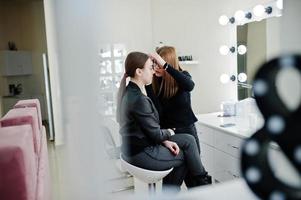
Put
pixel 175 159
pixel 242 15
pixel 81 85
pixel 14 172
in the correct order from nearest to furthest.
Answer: pixel 81 85
pixel 14 172
pixel 175 159
pixel 242 15

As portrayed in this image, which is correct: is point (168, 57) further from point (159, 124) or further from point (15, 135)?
point (15, 135)

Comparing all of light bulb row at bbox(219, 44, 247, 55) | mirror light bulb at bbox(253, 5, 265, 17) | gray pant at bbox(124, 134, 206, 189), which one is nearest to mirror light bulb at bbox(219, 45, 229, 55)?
light bulb row at bbox(219, 44, 247, 55)

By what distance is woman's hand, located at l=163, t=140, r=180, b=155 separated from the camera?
104 cm

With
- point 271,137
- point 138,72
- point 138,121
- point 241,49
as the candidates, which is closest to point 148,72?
point 138,72

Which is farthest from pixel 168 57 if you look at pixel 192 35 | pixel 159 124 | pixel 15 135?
pixel 15 135

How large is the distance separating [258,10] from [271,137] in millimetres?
1269

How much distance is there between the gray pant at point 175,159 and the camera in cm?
101

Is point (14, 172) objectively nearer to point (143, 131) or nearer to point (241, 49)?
point (143, 131)

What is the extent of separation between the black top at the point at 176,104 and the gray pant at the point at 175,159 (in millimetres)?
59

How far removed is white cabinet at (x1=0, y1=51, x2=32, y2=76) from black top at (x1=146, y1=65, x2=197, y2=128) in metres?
2.80

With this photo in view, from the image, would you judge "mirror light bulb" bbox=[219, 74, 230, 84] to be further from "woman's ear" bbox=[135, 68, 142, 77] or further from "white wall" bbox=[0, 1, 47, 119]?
"white wall" bbox=[0, 1, 47, 119]

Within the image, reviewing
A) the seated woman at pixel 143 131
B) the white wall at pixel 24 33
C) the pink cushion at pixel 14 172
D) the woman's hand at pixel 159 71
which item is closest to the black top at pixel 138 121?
the seated woman at pixel 143 131

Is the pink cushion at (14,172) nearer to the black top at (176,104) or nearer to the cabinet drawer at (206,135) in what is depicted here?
the black top at (176,104)

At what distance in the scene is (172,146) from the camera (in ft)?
3.47
